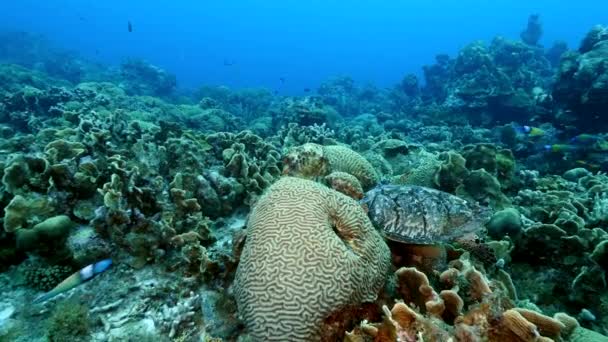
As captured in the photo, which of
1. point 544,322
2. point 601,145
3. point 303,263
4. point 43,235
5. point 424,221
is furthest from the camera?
point 601,145

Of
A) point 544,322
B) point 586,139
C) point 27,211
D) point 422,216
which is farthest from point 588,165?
point 27,211

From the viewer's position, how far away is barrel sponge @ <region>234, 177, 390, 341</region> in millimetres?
2928

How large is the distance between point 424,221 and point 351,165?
2291mm

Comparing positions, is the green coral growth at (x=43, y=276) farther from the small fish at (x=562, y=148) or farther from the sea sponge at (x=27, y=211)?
the small fish at (x=562, y=148)

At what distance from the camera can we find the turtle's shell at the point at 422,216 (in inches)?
159

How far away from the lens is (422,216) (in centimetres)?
410

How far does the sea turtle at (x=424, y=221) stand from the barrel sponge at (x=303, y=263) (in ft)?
1.68

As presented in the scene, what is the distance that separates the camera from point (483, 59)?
19.7m

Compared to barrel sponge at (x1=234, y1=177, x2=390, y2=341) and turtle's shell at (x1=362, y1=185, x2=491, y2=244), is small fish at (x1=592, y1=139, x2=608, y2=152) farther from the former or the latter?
barrel sponge at (x1=234, y1=177, x2=390, y2=341)

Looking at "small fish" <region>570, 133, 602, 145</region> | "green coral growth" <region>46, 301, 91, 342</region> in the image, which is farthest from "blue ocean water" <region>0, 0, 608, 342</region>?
"small fish" <region>570, 133, 602, 145</region>

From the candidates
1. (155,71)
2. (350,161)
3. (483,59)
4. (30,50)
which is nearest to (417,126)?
(483,59)

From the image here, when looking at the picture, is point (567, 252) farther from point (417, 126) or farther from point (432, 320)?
point (417, 126)

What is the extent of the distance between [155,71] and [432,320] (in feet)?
106

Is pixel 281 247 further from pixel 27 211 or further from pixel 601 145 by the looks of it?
pixel 601 145
